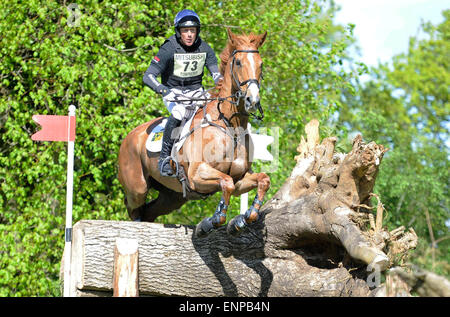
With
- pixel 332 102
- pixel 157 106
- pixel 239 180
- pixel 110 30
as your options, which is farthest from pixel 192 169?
pixel 332 102

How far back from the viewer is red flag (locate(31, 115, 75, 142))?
26.2 ft

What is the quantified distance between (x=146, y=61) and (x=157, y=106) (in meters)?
0.90

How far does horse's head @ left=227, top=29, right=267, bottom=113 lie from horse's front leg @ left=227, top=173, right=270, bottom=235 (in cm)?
75

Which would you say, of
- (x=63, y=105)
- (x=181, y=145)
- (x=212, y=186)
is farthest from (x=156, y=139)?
(x=63, y=105)

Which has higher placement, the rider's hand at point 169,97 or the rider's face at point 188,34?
the rider's face at point 188,34

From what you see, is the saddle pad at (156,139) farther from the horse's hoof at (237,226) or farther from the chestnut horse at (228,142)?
the horse's hoof at (237,226)

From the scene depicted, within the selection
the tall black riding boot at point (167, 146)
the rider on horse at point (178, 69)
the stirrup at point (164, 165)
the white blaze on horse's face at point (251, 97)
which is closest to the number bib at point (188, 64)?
the rider on horse at point (178, 69)

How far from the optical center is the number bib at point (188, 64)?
7.06m

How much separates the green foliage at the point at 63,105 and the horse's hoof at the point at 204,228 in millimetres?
4917

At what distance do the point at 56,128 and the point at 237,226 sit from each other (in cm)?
306

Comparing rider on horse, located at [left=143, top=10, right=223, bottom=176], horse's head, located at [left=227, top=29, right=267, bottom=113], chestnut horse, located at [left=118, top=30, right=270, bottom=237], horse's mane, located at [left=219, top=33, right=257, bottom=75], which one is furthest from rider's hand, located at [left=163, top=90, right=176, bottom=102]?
horse's head, located at [left=227, top=29, right=267, bottom=113]

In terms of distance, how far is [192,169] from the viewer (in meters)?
6.57

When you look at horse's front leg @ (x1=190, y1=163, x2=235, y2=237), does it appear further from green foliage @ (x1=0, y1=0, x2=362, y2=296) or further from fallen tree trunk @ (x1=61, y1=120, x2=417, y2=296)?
green foliage @ (x1=0, y1=0, x2=362, y2=296)

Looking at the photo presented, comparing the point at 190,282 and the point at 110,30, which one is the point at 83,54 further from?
the point at 190,282
